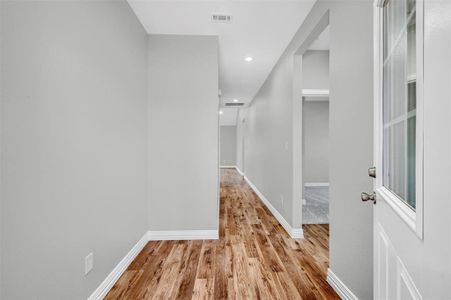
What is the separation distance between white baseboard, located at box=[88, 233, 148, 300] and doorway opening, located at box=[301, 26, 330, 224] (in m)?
2.38

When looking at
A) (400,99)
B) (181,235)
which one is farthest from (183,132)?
(400,99)

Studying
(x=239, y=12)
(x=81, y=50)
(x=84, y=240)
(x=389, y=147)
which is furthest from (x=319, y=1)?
(x=84, y=240)

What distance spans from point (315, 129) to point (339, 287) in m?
5.40

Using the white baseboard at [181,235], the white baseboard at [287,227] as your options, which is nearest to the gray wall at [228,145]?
the white baseboard at [287,227]

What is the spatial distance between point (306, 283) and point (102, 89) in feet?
7.20

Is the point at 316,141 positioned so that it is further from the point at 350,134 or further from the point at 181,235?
the point at 350,134

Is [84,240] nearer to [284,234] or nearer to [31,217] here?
[31,217]

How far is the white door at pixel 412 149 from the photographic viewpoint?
46cm

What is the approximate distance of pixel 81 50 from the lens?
1.44 m

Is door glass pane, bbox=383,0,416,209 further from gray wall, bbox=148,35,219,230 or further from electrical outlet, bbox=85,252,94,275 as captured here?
gray wall, bbox=148,35,219,230

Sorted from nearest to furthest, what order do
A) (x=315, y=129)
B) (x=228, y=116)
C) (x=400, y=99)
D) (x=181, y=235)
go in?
(x=400, y=99), (x=181, y=235), (x=315, y=129), (x=228, y=116)

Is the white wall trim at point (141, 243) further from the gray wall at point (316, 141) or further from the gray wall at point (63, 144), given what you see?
the gray wall at point (316, 141)

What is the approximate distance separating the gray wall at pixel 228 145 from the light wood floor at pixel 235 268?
886cm

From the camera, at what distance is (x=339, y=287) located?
1709mm
